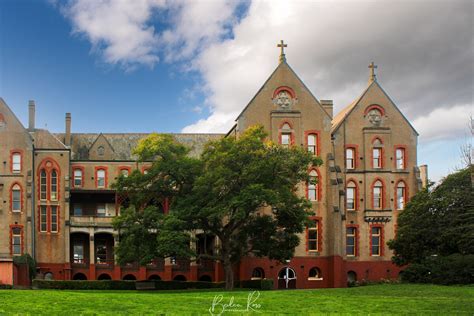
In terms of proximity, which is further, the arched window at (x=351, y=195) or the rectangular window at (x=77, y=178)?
the rectangular window at (x=77, y=178)

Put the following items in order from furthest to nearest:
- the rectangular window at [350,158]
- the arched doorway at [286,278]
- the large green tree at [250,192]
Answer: the rectangular window at [350,158]
the arched doorway at [286,278]
the large green tree at [250,192]

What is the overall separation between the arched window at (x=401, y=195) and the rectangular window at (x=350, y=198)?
3958 mm

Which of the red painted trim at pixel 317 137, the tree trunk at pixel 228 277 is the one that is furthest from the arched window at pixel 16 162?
the red painted trim at pixel 317 137

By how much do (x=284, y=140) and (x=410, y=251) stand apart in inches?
544

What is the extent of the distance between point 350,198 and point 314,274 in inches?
298

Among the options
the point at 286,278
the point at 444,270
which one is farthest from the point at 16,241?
the point at 444,270

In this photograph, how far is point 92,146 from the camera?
64.2m

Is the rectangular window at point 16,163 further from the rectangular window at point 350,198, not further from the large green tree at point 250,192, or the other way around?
the rectangular window at point 350,198

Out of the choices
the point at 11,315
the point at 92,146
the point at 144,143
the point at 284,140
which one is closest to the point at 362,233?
the point at 284,140

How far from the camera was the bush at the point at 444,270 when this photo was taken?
136ft

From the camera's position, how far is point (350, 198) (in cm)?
5772

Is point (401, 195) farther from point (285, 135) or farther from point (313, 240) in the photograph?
point (285, 135)

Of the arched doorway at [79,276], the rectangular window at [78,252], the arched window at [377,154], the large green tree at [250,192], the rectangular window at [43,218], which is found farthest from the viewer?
the rectangular window at [78,252]

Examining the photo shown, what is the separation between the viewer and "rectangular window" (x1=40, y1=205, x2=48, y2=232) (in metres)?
58.7
